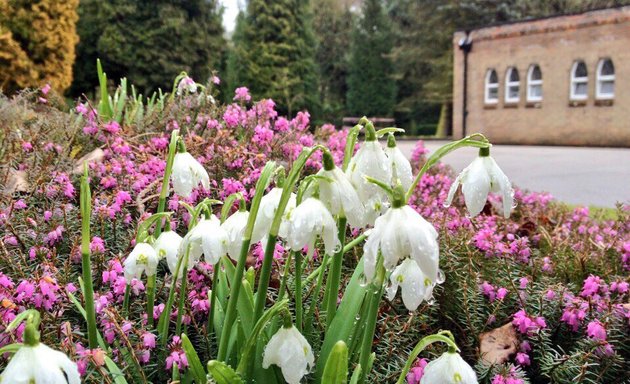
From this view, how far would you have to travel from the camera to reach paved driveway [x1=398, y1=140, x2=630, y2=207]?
25.0ft

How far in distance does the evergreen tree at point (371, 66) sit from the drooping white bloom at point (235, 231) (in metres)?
27.9

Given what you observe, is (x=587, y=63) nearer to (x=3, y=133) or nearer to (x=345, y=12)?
(x=345, y=12)

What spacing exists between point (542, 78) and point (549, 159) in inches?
329

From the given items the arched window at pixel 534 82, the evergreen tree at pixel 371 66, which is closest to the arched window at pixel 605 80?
the arched window at pixel 534 82

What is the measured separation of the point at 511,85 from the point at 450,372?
21683 millimetres

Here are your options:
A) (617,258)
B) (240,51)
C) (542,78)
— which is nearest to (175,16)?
(240,51)

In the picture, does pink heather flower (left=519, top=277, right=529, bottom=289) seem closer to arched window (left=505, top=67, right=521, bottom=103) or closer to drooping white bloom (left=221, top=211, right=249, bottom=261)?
drooping white bloom (left=221, top=211, right=249, bottom=261)

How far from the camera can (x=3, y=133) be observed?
3.31 meters

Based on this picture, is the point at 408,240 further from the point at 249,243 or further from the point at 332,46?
the point at 332,46

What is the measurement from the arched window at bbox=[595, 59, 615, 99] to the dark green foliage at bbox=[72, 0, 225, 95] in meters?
12.4

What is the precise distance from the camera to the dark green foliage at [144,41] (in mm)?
20578

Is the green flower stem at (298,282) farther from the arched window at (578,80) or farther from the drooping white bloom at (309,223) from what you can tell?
the arched window at (578,80)

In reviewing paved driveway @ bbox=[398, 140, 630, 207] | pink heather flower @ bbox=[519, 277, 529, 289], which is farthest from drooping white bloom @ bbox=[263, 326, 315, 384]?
paved driveway @ bbox=[398, 140, 630, 207]

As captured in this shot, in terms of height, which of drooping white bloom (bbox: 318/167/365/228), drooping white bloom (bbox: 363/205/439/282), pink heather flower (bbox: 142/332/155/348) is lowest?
pink heather flower (bbox: 142/332/155/348)
